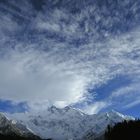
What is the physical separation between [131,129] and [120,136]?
275 inches

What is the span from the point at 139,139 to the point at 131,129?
12085mm

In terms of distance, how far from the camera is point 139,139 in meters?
188

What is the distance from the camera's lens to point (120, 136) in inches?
7790

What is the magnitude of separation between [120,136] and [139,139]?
41.3 feet

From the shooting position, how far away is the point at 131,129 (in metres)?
200
